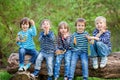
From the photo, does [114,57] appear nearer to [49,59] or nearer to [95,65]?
[95,65]

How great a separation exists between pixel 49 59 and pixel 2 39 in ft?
11.7

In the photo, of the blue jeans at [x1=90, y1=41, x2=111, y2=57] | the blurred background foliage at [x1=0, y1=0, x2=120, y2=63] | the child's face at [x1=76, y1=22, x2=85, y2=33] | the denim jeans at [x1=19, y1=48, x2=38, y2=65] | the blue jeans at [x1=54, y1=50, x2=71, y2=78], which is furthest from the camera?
the blurred background foliage at [x1=0, y1=0, x2=120, y2=63]

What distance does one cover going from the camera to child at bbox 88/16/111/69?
25.9 feet

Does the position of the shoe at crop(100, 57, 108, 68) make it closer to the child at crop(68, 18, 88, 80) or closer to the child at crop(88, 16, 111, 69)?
the child at crop(88, 16, 111, 69)

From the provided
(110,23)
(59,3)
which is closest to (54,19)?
(59,3)

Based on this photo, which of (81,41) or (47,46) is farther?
(47,46)

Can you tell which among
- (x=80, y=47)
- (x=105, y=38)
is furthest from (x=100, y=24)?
(x=80, y=47)

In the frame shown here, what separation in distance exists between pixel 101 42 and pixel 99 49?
0.17m

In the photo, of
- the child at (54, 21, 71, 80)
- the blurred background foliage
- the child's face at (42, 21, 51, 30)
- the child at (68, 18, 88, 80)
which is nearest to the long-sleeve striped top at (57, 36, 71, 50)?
the child at (54, 21, 71, 80)

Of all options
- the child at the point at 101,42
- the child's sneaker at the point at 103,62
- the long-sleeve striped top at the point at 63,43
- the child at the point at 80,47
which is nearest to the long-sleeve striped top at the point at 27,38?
the long-sleeve striped top at the point at 63,43

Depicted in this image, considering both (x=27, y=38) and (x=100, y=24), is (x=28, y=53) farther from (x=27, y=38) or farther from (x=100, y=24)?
(x=100, y=24)

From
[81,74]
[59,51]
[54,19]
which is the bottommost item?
[81,74]

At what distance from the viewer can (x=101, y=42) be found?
25.8 feet

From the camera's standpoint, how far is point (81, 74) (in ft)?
28.0
